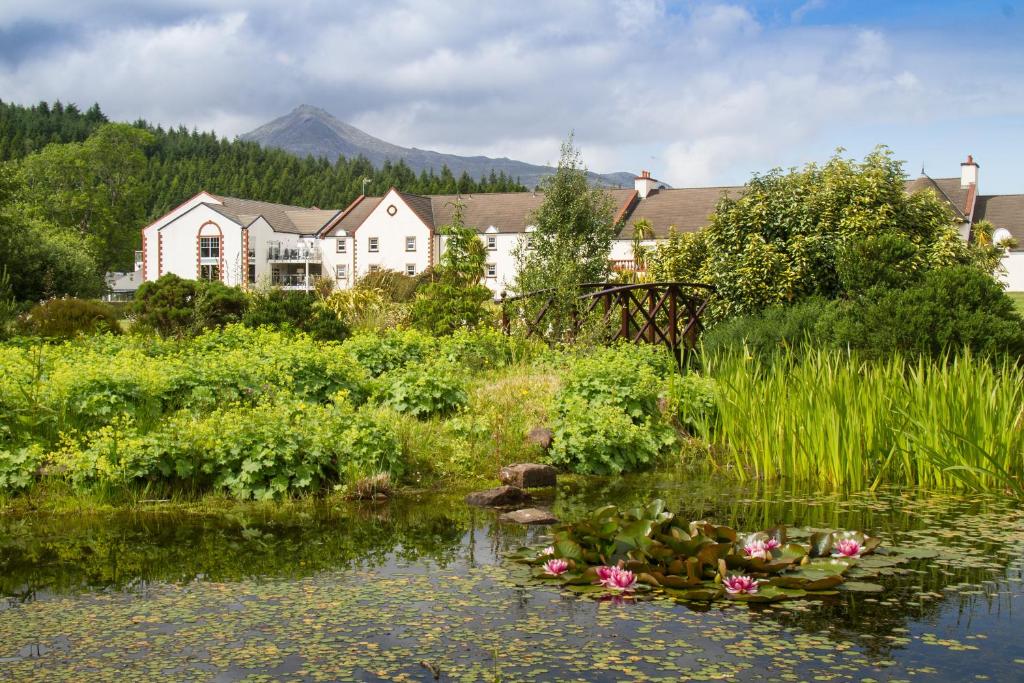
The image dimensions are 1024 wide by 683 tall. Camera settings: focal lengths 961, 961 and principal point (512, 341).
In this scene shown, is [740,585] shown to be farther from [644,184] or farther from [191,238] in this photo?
[191,238]

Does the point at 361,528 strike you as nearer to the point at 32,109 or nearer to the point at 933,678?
the point at 933,678

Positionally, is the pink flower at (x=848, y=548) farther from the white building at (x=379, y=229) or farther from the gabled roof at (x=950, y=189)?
the gabled roof at (x=950, y=189)

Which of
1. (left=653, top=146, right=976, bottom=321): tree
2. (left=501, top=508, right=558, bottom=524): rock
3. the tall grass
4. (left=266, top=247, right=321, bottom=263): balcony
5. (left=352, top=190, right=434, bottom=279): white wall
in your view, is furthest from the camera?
(left=266, top=247, right=321, bottom=263): balcony

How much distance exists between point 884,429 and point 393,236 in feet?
175

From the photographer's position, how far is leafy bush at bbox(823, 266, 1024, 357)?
10547 mm

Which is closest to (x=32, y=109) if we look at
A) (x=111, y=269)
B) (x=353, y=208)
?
(x=111, y=269)

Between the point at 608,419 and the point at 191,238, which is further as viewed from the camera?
the point at 191,238

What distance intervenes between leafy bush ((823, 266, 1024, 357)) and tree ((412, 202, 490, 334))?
259 inches

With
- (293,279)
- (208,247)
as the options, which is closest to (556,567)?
(293,279)

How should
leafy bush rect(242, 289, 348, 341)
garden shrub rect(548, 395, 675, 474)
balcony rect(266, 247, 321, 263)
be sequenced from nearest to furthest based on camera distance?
garden shrub rect(548, 395, 675, 474)
leafy bush rect(242, 289, 348, 341)
balcony rect(266, 247, 321, 263)

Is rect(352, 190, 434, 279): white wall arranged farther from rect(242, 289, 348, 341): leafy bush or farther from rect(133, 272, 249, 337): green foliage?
rect(242, 289, 348, 341): leafy bush

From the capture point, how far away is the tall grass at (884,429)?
798 cm

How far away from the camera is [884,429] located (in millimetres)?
8586

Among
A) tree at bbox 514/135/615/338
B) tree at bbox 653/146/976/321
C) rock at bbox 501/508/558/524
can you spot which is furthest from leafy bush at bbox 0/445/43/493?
tree at bbox 514/135/615/338
